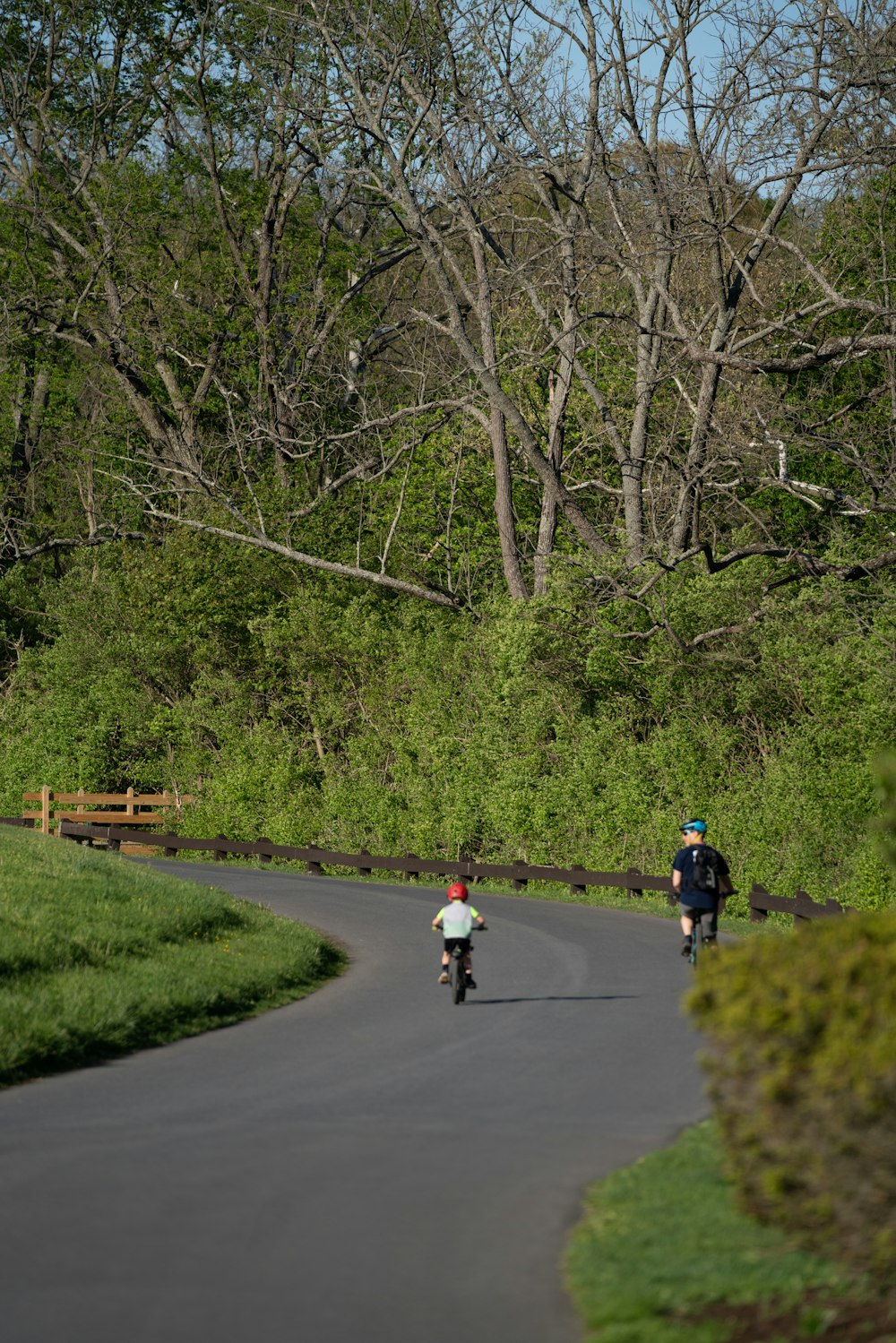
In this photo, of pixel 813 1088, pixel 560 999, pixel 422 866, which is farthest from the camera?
pixel 422 866

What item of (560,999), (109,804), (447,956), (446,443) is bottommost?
(560,999)

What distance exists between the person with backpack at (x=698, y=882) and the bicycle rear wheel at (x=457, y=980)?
296cm

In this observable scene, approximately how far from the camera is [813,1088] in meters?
6.28

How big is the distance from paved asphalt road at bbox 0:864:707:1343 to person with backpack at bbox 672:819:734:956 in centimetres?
118

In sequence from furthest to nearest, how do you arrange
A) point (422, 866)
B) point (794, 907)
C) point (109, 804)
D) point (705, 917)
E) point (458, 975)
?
point (109, 804)
point (422, 866)
point (794, 907)
point (705, 917)
point (458, 975)

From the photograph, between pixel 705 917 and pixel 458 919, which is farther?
pixel 705 917

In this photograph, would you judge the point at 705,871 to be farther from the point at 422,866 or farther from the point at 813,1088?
the point at 422,866

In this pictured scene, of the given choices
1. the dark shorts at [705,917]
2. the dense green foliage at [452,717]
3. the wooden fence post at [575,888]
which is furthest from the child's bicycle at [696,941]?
the wooden fence post at [575,888]

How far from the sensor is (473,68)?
122 feet

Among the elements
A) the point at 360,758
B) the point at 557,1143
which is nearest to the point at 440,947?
the point at 557,1143

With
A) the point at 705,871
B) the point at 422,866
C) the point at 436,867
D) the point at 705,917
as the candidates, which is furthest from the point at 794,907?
the point at 422,866

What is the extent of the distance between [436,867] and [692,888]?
60.9ft

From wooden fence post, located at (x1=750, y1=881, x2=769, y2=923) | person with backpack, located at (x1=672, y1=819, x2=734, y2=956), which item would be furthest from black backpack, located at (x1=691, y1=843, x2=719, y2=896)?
wooden fence post, located at (x1=750, y1=881, x2=769, y2=923)

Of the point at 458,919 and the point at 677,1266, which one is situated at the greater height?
the point at 458,919
